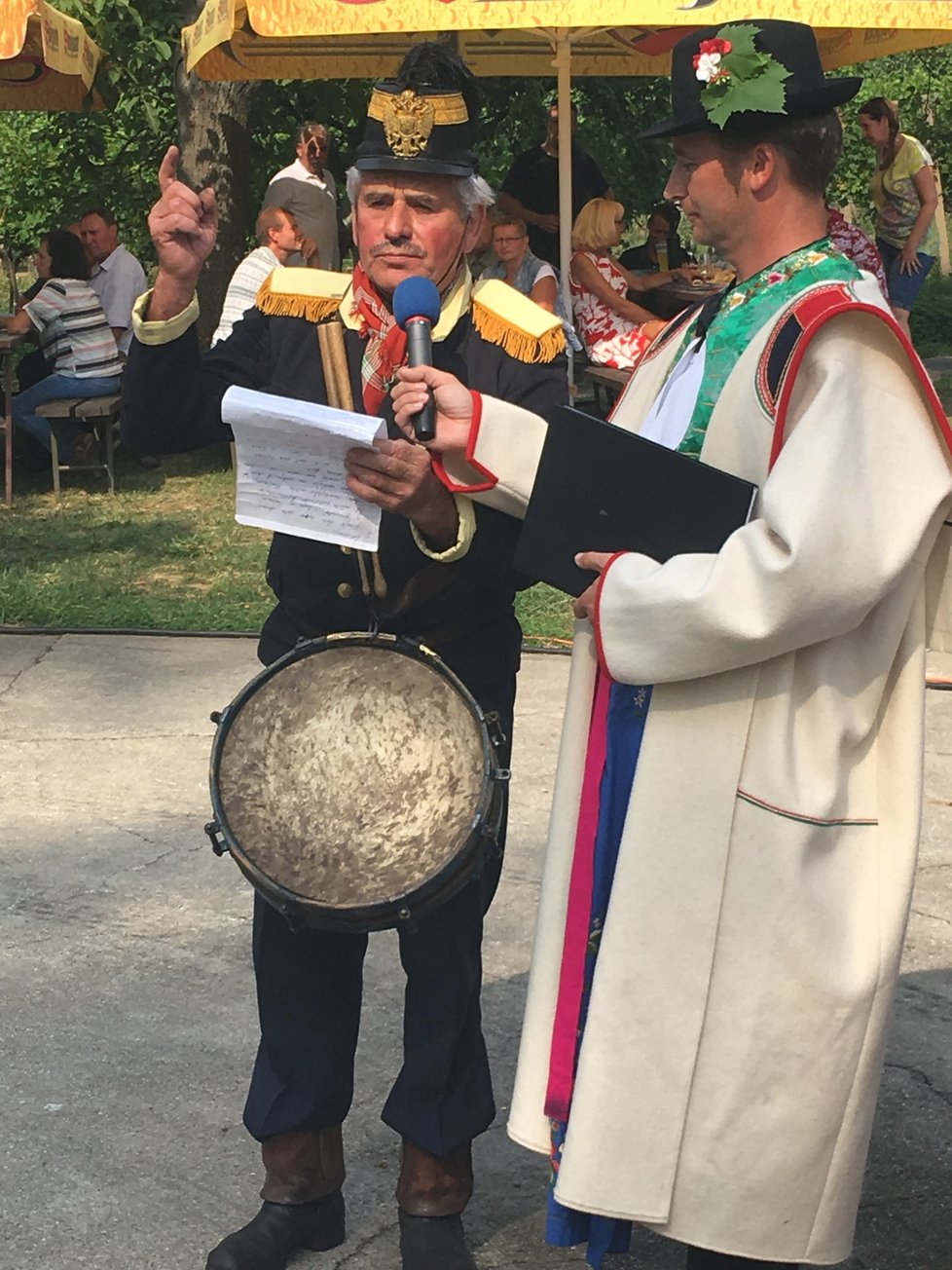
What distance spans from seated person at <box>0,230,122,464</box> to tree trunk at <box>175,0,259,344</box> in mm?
1212

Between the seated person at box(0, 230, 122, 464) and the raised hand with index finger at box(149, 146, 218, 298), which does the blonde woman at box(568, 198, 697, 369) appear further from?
the raised hand with index finger at box(149, 146, 218, 298)

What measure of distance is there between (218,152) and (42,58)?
230 centimetres

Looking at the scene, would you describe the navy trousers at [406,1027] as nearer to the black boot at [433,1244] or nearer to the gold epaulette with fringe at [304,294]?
the black boot at [433,1244]

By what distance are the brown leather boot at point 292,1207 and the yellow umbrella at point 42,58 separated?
7809mm

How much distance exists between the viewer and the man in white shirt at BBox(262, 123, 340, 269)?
410 inches

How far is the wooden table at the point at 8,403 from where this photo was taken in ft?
34.2

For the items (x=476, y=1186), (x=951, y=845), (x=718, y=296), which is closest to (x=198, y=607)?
(x=951, y=845)

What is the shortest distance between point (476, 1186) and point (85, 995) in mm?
1197

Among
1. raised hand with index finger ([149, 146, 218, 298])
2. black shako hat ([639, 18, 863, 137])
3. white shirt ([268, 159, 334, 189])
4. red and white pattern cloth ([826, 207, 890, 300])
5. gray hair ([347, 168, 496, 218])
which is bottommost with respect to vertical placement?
red and white pattern cloth ([826, 207, 890, 300])

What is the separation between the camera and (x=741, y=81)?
98.8 inches

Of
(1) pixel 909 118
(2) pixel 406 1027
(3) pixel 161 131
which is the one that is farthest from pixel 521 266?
(1) pixel 909 118

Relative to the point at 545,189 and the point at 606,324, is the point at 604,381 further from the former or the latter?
the point at 545,189

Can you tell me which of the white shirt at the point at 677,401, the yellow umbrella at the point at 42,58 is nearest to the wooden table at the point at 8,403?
the yellow umbrella at the point at 42,58

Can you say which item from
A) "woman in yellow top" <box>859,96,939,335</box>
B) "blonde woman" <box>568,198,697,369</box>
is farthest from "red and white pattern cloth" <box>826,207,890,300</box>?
"blonde woman" <box>568,198,697,369</box>
